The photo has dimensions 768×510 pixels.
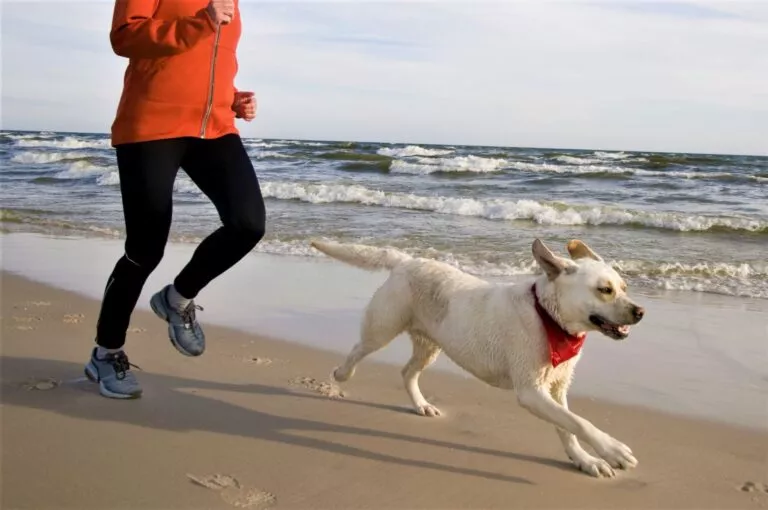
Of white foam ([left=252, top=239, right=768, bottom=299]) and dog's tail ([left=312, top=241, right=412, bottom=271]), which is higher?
dog's tail ([left=312, top=241, right=412, bottom=271])

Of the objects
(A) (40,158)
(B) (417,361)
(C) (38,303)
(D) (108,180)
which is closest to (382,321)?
(B) (417,361)

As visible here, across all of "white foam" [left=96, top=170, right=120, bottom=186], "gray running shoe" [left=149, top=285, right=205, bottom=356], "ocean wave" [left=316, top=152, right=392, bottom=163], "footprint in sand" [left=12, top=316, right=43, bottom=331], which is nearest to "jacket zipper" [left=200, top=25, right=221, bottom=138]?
"gray running shoe" [left=149, top=285, right=205, bottom=356]

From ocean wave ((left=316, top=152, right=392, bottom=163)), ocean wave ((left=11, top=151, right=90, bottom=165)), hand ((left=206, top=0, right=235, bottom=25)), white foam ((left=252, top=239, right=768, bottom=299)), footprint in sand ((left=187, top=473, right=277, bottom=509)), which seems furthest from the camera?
ocean wave ((left=316, top=152, right=392, bottom=163))

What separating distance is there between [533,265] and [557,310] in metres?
5.12

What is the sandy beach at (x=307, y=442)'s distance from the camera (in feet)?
9.86

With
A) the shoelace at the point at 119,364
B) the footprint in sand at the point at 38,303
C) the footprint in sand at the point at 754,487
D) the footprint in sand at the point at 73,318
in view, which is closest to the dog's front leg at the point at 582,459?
the footprint in sand at the point at 754,487

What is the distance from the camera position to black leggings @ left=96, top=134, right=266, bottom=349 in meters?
3.57

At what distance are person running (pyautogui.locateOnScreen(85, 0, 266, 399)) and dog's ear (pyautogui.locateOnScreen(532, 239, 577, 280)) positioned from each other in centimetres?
145

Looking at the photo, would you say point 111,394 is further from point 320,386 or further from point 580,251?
point 580,251

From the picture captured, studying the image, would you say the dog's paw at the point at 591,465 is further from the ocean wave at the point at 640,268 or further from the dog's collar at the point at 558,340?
the ocean wave at the point at 640,268

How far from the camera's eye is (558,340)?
3473 mm

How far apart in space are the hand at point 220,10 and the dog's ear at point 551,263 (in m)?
1.77

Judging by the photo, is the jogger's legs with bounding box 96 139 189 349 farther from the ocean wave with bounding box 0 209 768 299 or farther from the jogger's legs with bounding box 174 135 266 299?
the ocean wave with bounding box 0 209 768 299

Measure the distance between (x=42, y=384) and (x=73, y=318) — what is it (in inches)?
67.4
